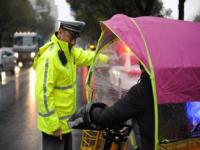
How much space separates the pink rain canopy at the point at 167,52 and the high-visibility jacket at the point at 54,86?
3.94 feet

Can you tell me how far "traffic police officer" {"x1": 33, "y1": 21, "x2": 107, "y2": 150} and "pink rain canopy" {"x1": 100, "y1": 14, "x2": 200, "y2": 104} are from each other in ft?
3.92

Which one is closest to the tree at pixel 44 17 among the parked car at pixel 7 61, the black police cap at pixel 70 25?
the parked car at pixel 7 61

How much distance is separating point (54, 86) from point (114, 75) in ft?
1.76

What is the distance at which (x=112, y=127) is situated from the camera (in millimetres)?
3736

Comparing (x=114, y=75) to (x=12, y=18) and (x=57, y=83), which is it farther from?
(x=12, y=18)

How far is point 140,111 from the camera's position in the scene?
3.49 m

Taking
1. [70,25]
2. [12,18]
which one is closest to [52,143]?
[70,25]

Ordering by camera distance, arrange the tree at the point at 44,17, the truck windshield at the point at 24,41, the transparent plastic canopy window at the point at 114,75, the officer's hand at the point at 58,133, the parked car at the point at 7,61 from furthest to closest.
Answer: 1. the tree at the point at 44,17
2. the truck windshield at the point at 24,41
3. the parked car at the point at 7,61
4. the officer's hand at the point at 58,133
5. the transparent plastic canopy window at the point at 114,75

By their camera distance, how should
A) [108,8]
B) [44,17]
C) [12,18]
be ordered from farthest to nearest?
[44,17], [12,18], [108,8]

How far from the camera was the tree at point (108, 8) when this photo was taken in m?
27.9

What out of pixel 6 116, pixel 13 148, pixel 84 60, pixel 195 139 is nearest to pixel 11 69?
pixel 6 116

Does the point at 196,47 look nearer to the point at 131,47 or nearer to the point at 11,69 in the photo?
the point at 131,47

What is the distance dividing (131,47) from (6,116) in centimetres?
1002

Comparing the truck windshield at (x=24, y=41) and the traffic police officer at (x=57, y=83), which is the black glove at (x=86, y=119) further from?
the truck windshield at (x=24, y=41)
